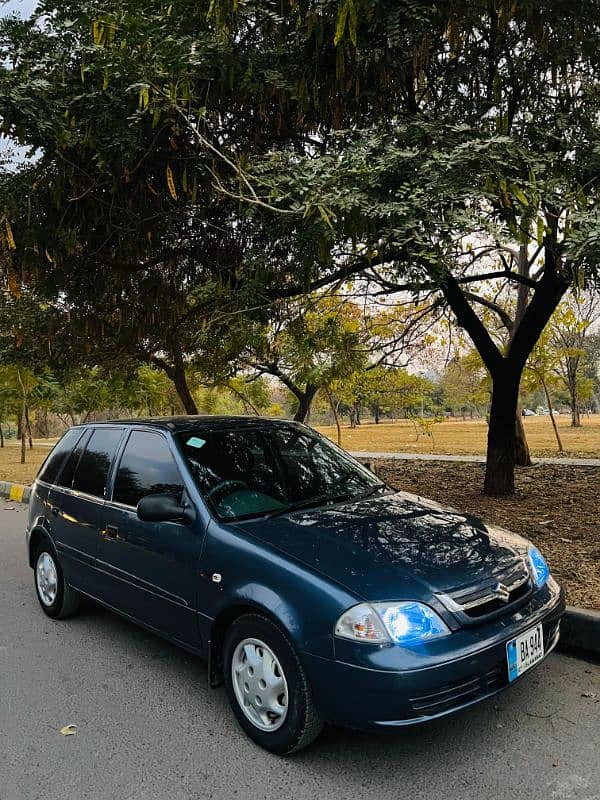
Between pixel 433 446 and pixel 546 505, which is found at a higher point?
pixel 546 505

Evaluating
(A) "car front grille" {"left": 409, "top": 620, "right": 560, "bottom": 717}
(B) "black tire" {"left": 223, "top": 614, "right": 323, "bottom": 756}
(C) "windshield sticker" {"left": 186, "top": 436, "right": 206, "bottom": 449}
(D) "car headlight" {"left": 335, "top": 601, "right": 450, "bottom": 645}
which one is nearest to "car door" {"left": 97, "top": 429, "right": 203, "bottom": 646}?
(C) "windshield sticker" {"left": 186, "top": 436, "right": 206, "bottom": 449}

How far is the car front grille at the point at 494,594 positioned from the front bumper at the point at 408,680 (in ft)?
0.32

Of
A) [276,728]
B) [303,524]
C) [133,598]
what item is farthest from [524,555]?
[133,598]

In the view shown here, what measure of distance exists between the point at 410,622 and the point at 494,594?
0.51 m

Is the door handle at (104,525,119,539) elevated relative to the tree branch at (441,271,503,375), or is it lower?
lower

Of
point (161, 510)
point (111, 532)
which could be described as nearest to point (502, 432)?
point (111, 532)

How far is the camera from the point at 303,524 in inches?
130

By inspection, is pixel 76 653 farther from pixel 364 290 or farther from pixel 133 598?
pixel 364 290

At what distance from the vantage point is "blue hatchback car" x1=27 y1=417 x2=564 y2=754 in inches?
103

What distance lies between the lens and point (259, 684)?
293cm

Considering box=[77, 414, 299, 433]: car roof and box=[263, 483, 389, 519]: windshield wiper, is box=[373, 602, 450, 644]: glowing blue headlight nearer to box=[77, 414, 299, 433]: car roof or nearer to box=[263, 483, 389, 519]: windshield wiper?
box=[263, 483, 389, 519]: windshield wiper

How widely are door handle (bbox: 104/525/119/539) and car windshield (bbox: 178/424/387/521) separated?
75 cm

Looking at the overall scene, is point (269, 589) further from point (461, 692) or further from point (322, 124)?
point (322, 124)

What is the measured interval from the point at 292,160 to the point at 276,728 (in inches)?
193
